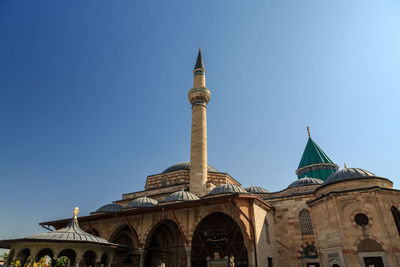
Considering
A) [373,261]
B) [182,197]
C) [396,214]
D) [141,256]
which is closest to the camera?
[373,261]

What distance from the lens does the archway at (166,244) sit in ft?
49.3

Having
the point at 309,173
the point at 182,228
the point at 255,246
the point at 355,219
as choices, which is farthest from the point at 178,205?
the point at 309,173

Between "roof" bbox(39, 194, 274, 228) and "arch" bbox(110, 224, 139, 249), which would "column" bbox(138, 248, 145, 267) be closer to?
"arch" bbox(110, 224, 139, 249)

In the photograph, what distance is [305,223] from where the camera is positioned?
1445 centimetres

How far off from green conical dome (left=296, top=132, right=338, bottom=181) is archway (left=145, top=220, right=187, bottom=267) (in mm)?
16414

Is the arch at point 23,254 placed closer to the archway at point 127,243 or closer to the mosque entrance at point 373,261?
the archway at point 127,243

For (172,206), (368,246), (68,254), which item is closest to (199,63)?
(172,206)

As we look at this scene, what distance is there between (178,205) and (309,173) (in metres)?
18.5

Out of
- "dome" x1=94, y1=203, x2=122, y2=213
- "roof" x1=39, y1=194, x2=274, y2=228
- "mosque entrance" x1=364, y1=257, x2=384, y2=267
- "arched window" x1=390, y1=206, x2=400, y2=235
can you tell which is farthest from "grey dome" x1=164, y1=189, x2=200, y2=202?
"arched window" x1=390, y1=206, x2=400, y2=235

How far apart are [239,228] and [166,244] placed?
17.3ft

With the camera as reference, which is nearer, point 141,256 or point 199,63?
point 141,256

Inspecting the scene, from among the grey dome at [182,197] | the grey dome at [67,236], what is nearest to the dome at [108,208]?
the grey dome at [182,197]

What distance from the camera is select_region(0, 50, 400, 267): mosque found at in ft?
32.6

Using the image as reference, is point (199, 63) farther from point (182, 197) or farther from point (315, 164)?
point (315, 164)
